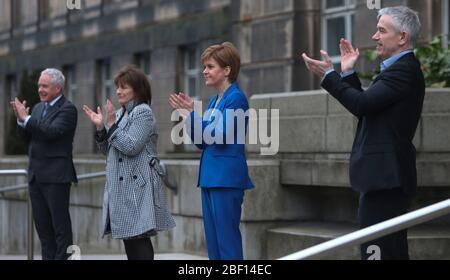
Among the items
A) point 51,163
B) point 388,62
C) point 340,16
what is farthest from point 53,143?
point 340,16

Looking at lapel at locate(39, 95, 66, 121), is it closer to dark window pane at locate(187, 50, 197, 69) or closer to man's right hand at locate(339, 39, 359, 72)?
man's right hand at locate(339, 39, 359, 72)

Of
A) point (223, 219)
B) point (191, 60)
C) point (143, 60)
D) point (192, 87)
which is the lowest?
point (223, 219)

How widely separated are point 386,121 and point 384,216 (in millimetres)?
526

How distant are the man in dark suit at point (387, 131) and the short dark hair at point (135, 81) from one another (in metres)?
1.91

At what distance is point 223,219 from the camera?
306 inches

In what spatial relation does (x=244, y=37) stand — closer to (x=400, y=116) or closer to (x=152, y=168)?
(x=152, y=168)

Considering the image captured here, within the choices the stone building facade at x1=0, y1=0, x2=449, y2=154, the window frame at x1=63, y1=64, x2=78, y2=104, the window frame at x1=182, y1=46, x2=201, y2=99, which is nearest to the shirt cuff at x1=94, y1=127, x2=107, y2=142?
the stone building facade at x1=0, y1=0, x2=449, y2=154

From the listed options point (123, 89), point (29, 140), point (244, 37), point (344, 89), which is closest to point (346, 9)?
point (244, 37)

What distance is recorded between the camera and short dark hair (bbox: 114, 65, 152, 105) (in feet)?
27.8

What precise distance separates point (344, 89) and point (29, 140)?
4.29 m

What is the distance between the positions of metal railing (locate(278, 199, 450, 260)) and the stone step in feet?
11.6

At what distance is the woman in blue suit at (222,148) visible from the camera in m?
7.64

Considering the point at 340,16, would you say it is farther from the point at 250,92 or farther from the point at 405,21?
the point at 405,21

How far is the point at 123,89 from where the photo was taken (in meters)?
8.49
